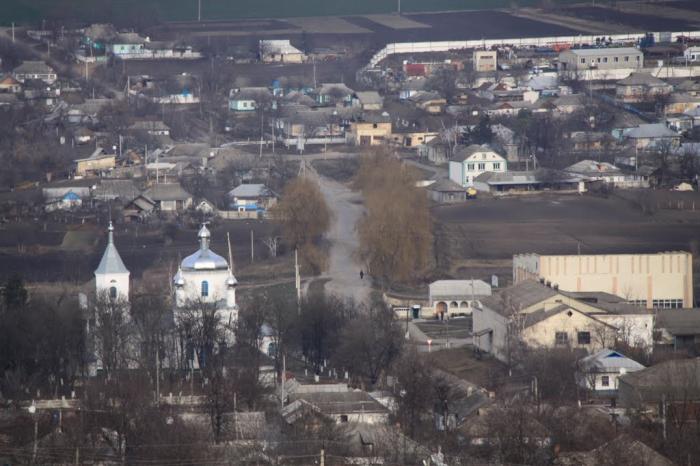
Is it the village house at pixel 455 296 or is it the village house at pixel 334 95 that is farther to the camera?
the village house at pixel 334 95

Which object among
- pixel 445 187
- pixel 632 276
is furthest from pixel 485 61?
pixel 632 276

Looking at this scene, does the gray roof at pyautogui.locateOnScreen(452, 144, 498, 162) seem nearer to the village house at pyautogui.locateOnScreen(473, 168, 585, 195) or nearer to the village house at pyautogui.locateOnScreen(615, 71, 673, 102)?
the village house at pyautogui.locateOnScreen(473, 168, 585, 195)

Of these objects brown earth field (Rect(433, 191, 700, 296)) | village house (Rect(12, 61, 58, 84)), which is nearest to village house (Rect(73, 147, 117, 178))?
brown earth field (Rect(433, 191, 700, 296))

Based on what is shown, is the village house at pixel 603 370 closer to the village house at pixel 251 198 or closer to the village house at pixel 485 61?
the village house at pixel 251 198

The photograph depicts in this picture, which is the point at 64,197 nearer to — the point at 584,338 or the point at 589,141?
the point at 589,141

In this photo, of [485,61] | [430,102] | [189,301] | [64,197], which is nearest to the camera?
[189,301]

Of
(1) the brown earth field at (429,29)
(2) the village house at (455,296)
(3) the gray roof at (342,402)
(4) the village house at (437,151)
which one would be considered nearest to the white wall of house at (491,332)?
(2) the village house at (455,296)

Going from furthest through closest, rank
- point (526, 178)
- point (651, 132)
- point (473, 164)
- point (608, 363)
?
point (651, 132), point (473, 164), point (526, 178), point (608, 363)
